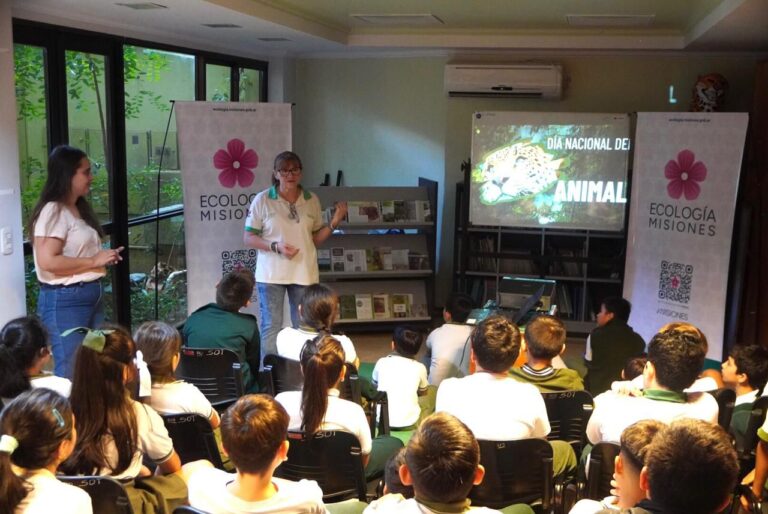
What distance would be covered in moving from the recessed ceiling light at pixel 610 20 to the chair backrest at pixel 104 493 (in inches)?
182

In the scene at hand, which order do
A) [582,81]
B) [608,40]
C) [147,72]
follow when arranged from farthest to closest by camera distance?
[582,81] < [608,40] < [147,72]

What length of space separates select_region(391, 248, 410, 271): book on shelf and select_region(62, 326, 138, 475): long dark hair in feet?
15.0

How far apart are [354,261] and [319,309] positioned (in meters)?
3.18

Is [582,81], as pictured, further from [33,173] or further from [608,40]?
[33,173]

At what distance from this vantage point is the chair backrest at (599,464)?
8.64 ft

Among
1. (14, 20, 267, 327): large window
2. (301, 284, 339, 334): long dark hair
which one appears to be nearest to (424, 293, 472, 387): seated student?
(301, 284, 339, 334): long dark hair

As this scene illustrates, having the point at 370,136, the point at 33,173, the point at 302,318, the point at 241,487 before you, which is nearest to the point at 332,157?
the point at 370,136

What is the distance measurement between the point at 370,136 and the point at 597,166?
7.57 ft

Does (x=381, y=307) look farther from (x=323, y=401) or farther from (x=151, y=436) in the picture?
(x=151, y=436)

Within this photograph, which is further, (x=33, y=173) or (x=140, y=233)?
(x=140, y=233)

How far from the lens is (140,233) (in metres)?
6.05

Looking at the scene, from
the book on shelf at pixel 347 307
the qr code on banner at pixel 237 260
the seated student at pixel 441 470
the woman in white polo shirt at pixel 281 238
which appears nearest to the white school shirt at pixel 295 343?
the woman in white polo shirt at pixel 281 238

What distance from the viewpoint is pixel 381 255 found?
708cm

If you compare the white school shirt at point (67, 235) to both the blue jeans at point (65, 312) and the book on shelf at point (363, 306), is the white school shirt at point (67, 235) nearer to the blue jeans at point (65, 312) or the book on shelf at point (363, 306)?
the blue jeans at point (65, 312)
